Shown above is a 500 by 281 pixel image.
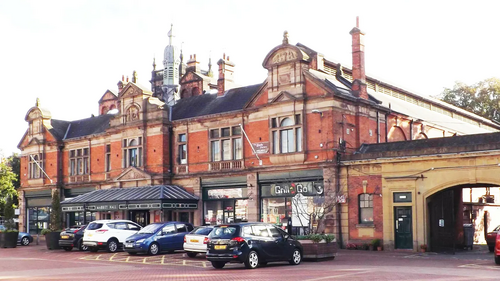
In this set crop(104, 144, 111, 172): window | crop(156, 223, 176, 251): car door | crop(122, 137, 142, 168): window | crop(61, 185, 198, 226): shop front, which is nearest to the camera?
crop(156, 223, 176, 251): car door

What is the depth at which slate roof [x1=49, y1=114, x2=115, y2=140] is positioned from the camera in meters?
51.7

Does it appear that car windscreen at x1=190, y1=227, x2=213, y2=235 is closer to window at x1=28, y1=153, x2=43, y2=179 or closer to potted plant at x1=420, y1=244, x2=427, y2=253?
potted plant at x1=420, y1=244, x2=427, y2=253

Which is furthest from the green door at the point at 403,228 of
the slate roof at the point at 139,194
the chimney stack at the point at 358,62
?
the slate roof at the point at 139,194

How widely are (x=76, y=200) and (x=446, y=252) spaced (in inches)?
1030

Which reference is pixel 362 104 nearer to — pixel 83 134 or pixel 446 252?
pixel 446 252

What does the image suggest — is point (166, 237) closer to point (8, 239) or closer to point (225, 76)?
point (8, 239)

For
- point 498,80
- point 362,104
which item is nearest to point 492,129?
point 498,80

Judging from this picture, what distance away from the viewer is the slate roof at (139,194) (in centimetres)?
4059

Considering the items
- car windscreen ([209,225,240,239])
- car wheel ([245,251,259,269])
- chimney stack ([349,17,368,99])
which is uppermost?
chimney stack ([349,17,368,99])

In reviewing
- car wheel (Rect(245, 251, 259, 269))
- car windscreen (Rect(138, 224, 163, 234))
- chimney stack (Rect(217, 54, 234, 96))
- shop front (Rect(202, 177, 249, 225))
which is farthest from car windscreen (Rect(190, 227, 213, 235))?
chimney stack (Rect(217, 54, 234, 96))

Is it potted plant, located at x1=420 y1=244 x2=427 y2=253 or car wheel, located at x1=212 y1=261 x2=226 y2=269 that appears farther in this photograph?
potted plant, located at x1=420 y1=244 x2=427 y2=253

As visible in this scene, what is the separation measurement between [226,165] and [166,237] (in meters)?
10.4

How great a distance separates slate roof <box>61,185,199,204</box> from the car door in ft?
27.2

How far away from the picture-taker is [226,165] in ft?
133
